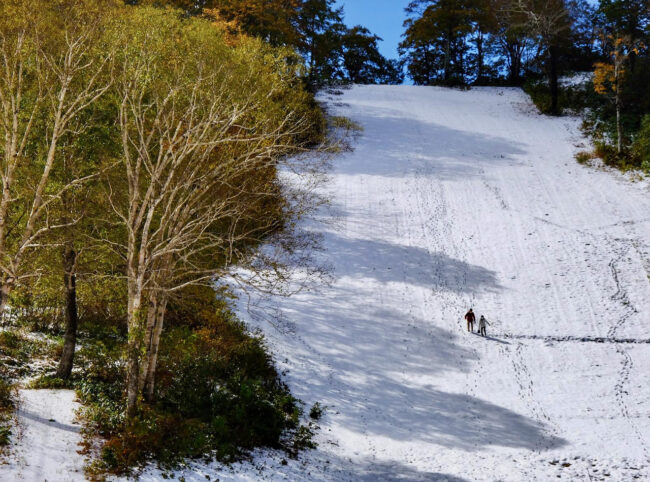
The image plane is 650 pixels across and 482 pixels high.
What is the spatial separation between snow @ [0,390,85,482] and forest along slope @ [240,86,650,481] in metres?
6.98

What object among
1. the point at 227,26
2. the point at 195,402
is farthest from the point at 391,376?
the point at 227,26

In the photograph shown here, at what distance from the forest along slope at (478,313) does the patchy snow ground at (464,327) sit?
75mm

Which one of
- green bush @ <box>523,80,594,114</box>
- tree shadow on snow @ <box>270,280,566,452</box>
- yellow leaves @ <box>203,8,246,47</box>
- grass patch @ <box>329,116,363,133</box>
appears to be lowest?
tree shadow on snow @ <box>270,280,566,452</box>

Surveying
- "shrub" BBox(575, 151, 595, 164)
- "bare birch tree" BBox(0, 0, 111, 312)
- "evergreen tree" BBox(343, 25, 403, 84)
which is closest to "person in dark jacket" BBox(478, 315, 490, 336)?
"bare birch tree" BBox(0, 0, 111, 312)

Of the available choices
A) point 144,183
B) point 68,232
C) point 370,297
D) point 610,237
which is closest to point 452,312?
point 370,297

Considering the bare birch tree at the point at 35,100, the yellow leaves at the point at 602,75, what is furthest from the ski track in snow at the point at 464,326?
the bare birch tree at the point at 35,100

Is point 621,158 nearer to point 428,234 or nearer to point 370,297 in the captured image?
point 428,234

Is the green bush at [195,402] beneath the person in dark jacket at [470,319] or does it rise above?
beneath

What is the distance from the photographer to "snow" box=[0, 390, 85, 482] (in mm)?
11102

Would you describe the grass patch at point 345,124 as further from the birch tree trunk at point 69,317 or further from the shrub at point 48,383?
the shrub at point 48,383

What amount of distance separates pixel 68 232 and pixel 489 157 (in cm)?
3062

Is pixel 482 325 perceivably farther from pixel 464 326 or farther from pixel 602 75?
pixel 602 75

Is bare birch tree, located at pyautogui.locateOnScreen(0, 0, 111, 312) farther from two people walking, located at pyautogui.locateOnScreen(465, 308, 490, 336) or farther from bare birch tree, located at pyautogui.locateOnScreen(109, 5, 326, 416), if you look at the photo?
two people walking, located at pyautogui.locateOnScreen(465, 308, 490, 336)

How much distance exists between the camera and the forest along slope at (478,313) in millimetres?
16578
